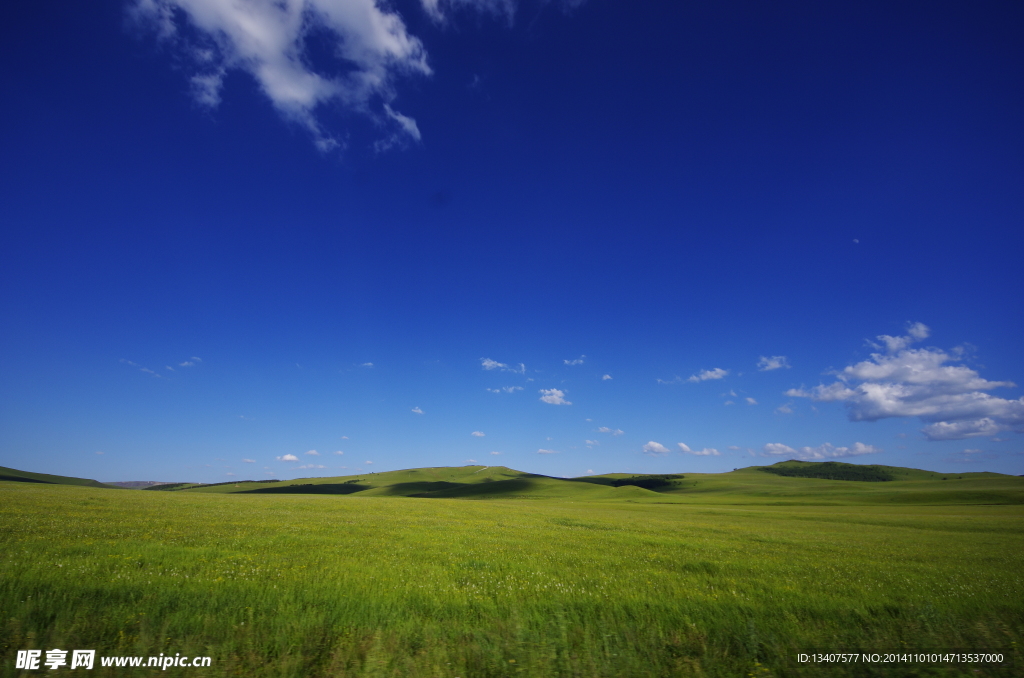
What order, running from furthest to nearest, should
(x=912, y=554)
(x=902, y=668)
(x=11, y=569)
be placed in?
(x=912, y=554) → (x=11, y=569) → (x=902, y=668)

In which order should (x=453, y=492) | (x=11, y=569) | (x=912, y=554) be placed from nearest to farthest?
1. (x=11, y=569)
2. (x=912, y=554)
3. (x=453, y=492)

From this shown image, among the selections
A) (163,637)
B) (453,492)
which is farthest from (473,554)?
(453,492)

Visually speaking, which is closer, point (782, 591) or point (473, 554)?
point (782, 591)

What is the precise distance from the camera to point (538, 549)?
18.3 metres

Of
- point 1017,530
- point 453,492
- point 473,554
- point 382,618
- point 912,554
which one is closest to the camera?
point 382,618

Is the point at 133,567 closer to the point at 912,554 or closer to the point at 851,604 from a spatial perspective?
the point at 851,604

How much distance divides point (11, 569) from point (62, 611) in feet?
12.3

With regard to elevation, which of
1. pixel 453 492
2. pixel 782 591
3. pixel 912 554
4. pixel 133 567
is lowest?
pixel 453 492

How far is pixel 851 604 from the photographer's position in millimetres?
10109

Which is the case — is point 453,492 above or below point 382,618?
below

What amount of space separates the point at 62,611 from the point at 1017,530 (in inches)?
2180

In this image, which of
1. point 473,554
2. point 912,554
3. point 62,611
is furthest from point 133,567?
point 912,554

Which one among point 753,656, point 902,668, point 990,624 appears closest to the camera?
point 902,668

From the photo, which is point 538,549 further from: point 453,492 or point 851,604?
point 453,492
